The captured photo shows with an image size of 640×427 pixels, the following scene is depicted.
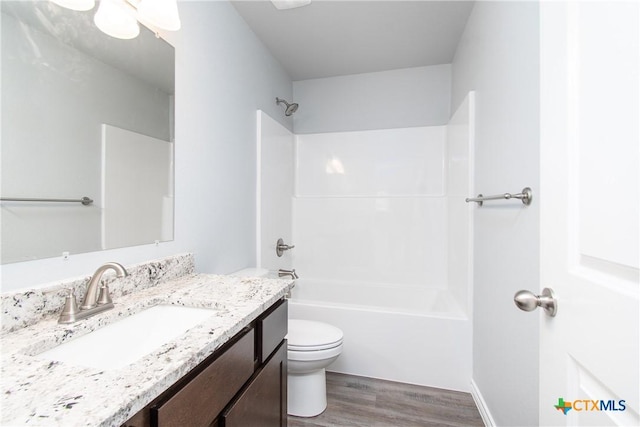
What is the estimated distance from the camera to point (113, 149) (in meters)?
1.07

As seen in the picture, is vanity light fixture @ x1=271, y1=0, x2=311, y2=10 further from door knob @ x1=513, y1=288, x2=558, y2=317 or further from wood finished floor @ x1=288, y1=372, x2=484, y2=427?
wood finished floor @ x1=288, y1=372, x2=484, y2=427

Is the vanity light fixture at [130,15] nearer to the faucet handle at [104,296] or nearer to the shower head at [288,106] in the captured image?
the faucet handle at [104,296]

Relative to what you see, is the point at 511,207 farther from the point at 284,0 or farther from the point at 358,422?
the point at 284,0

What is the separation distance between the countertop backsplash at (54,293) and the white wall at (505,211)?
1505mm

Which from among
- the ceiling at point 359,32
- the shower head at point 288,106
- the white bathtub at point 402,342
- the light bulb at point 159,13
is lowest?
the white bathtub at point 402,342

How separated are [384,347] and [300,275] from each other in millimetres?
1230

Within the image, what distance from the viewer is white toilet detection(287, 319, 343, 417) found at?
1.51 m

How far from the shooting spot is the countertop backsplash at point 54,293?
2.40ft

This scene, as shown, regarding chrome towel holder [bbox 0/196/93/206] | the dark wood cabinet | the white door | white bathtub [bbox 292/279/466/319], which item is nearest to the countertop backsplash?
chrome towel holder [bbox 0/196/93/206]

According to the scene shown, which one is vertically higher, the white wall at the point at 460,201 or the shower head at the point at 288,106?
the shower head at the point at 288,106

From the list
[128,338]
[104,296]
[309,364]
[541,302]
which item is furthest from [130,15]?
[309,364]

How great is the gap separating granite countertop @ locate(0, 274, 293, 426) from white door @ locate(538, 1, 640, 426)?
2.53 ft

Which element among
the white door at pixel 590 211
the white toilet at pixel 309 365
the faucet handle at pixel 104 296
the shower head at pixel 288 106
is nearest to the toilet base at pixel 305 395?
the white toilet at pixel 309 365

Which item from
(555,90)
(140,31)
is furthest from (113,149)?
(555,90)
